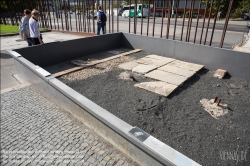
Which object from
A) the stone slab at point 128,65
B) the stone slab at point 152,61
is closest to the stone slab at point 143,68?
the stone slab at point 128,65

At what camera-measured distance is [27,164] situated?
2490 mm

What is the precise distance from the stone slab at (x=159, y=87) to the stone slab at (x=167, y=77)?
189 millimetres

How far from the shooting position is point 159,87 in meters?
4.05

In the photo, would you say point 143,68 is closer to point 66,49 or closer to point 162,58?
point 162,58

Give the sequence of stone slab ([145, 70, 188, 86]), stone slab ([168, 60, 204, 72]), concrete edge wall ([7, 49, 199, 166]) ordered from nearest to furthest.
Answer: concrete edge wall ([7, 49, 199, 166]), stone slab ([145, 70, 188, 86]), stone slab ([168, 60, 204, 72])

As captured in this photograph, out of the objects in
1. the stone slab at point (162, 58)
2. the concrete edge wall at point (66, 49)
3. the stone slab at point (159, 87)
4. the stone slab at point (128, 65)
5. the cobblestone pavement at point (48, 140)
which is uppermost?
the concrete edge wall at point (66, 49)

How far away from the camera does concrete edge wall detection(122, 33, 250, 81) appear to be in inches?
184

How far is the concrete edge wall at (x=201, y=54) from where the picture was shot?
184 inches

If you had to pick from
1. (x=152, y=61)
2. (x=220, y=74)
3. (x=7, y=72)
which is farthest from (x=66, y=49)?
(x=220, y=74)

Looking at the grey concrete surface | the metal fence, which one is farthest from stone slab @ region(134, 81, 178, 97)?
the grey concrete surface

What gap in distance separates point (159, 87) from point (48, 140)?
248 cm

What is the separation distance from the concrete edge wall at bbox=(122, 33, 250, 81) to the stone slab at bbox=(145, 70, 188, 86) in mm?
1407

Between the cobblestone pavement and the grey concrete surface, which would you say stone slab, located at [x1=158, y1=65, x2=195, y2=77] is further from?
the grey concrete surface

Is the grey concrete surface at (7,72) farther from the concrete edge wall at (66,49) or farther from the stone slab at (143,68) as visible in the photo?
the stone slab at (143,68)
